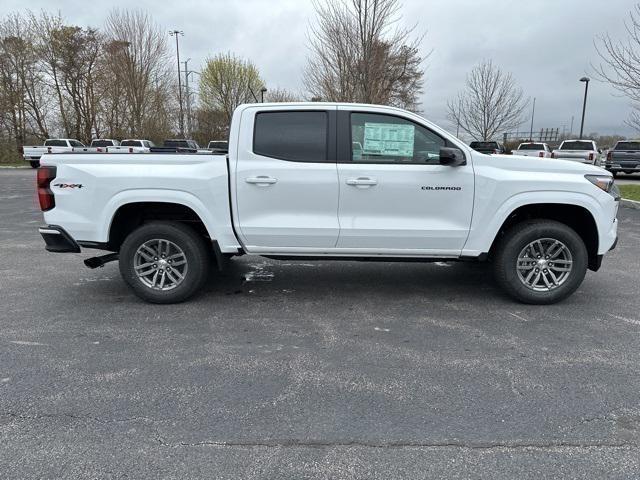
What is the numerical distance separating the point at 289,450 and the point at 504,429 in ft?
A: 4.17

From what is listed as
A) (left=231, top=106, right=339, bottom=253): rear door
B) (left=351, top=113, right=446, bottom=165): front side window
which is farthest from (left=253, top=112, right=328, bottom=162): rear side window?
(left=351, top=113, right=446, bottom=165): front side window

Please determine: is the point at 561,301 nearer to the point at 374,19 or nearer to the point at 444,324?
the point at 444,324

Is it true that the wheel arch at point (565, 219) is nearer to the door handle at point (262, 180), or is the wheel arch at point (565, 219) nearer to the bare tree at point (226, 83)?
the door handle at point (262, 180)

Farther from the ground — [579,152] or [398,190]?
[579,152]

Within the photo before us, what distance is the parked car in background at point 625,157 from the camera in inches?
854

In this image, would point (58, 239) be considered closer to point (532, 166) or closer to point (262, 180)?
point (262, 180)

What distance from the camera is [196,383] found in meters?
3.36

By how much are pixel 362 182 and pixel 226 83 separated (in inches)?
1693

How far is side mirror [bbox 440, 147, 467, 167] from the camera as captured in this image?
4504mm

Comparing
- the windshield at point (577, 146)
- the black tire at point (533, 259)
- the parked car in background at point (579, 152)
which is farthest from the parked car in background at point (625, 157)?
the black tire at point (533, 259)

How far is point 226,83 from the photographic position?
145 ft

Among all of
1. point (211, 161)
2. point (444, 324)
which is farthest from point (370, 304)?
point (211, 161)

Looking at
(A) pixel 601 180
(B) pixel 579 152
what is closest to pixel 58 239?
(A) pixel 601 180

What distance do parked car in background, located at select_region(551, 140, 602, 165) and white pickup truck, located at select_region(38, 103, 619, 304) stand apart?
16.4 meters
